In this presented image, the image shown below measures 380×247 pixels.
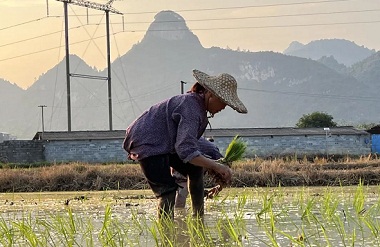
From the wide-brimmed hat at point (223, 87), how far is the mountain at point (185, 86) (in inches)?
4257

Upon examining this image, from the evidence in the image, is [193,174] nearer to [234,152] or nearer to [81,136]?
[234,152]

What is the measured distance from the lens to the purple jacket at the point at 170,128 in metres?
3.48

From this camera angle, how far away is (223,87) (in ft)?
11.8

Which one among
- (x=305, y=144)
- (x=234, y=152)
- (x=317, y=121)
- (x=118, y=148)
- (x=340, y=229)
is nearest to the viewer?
(x=340, y=229)

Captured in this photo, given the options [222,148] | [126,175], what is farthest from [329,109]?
[126,175]

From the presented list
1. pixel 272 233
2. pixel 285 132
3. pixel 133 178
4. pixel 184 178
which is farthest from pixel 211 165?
pixel 285 132

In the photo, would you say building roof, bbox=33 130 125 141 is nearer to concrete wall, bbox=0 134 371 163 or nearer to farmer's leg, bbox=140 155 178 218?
concrete wall, bbox=0 134 371 163

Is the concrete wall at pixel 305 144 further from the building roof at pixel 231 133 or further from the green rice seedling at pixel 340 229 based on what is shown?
the green rice seedling at pixel 340 229

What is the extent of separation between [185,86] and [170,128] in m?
125

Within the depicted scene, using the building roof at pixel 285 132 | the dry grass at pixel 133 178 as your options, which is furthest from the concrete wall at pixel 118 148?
the dry grass at pixel 133 178

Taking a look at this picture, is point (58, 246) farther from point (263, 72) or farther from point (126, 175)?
point (263, 72)

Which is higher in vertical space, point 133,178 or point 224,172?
point 224,172

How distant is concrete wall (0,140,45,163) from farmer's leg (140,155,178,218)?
1893 centimetres

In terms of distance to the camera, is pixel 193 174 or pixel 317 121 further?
pixel 317 121
